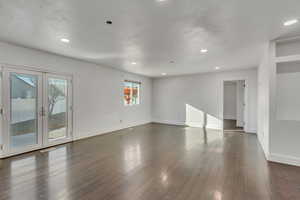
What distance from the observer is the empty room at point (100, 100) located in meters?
2.10

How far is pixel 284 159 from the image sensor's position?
3078 mm

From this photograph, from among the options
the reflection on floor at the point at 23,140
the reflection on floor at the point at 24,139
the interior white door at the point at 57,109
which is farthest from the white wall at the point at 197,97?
the reflection on floor at the point at 23,140

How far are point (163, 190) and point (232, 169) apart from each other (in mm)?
1530

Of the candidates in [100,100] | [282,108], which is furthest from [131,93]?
[282,108]

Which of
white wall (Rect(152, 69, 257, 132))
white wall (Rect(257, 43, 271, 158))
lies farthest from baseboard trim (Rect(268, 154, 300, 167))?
white wall (Rect(152, 69, 257, 132))

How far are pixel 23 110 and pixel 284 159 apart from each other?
613 cm

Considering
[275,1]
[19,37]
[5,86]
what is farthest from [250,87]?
[5,86]

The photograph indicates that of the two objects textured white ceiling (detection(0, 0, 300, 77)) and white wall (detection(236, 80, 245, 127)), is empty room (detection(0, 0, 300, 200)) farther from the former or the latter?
white wall (detection(236, 80, 245, 127))

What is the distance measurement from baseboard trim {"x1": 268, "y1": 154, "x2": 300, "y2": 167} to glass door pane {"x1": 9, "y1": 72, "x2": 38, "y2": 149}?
573cm

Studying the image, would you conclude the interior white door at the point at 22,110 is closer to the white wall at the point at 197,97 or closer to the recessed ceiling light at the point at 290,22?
the recessed ceiling light at the point at 290,22

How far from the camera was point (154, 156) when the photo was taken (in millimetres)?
3494

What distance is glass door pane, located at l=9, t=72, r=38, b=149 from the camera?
357 cm

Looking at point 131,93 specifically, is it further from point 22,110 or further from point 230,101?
point 230,101

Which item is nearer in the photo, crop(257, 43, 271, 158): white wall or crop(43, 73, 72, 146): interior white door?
crop(257, 43, 271, 158): white wall
